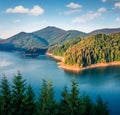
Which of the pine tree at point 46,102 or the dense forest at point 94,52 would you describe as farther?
the dense forest at point 94,52

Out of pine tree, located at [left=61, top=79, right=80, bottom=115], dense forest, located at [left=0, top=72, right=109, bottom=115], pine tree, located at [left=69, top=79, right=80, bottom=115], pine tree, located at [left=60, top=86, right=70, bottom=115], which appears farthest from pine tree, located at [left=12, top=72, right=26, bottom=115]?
pine tree, located at [left=69, top=79, right=80, bottom=115]

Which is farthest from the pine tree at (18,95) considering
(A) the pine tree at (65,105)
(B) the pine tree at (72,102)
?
(B) the pine tree at (72,102)

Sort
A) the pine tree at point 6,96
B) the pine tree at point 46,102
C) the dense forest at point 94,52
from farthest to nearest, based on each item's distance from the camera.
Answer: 1. the dense forest at point 94,52
2. the pine tree at point 46,102
3. the pine tree at point 6,96

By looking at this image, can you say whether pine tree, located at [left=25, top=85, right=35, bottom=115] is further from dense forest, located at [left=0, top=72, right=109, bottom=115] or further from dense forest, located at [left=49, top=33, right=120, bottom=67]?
dense forest, located at [left=49, top=33, right=120, bottom=67]

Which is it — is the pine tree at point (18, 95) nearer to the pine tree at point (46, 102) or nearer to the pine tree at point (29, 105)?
the pine tree at point (29, 105)

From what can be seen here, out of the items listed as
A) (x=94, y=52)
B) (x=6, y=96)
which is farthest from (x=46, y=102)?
(x=94, y=52)

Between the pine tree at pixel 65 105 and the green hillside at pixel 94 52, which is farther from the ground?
the green hillside at pixel 94 52
